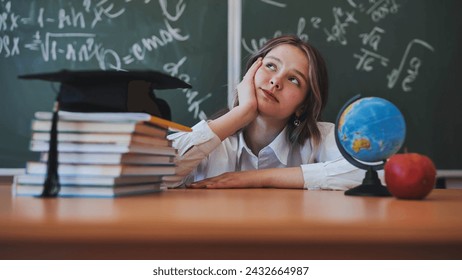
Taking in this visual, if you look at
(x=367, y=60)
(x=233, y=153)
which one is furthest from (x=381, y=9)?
(x=233, y=153)

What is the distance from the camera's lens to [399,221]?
62 cm

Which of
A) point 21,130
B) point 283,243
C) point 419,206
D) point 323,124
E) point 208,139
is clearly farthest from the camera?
point 21,130

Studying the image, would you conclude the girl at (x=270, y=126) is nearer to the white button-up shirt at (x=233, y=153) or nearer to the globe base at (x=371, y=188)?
the white button-up shirt at (x=233, y=153)

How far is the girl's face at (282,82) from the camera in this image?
1.99 m

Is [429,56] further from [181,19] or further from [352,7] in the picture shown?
[181,19]

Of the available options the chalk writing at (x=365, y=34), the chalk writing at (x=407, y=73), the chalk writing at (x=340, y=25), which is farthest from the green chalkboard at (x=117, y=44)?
the chalk writing at (x=407, y=73)

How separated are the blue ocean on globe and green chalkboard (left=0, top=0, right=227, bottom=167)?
5.50 feet

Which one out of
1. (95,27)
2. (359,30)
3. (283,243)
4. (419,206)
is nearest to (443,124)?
(359,30)

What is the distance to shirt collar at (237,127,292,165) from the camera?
2.11m

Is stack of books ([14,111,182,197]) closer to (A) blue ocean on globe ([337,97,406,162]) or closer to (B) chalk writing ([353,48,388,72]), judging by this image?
(A) blue ocean on globe ([337,97,406,162])

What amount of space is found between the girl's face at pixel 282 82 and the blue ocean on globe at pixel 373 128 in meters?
0.86

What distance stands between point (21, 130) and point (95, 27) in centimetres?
66

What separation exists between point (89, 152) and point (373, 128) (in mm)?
574

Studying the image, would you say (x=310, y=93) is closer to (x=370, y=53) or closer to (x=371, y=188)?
(x=370, y=53)
